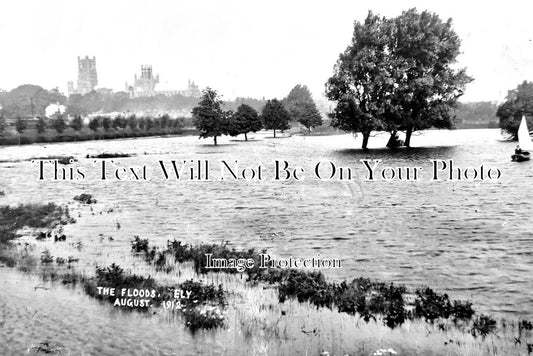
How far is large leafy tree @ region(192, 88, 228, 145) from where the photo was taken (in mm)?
22828

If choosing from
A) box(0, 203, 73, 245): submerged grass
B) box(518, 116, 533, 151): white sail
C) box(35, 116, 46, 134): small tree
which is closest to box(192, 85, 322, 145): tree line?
box(518, 116, 533, 151): white sail

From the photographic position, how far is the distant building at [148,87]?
1736cm

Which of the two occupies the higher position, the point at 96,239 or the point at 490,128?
the point at 490,128

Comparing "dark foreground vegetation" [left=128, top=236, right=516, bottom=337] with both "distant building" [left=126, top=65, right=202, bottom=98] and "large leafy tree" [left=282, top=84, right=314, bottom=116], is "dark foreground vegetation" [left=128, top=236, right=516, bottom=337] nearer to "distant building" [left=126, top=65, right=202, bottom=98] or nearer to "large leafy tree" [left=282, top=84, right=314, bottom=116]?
"distant building" [left=126, top=65, right=202, bottom=98]

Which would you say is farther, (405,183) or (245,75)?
(405,183)

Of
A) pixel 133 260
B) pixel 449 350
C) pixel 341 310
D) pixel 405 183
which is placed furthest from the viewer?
pixel 405 183

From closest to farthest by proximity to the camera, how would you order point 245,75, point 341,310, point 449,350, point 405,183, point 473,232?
point 449,350 → point 341,310 → point 473,232 → point 245,75 → point 405,183

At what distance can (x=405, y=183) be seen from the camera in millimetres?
28969

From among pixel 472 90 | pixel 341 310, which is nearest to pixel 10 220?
pixel 341 310

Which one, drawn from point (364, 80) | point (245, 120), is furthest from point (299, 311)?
point (245, 120)

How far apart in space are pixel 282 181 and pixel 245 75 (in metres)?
12.1

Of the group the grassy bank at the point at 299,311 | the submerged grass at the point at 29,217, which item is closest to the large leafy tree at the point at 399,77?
the grassy bank at the point at 299,311

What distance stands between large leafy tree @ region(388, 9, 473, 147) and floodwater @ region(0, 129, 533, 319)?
2.21m

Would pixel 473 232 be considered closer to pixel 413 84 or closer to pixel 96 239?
pixel 413 84
